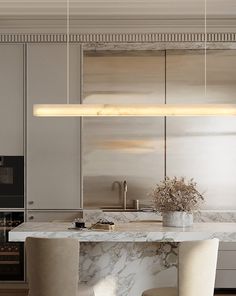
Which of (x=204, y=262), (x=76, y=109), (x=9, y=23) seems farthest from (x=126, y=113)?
(x=9, y=23)

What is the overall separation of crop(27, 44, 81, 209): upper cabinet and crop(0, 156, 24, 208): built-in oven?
0.08m

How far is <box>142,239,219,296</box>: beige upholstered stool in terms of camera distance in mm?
3363

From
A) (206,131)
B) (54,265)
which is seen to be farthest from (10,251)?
(54,265)

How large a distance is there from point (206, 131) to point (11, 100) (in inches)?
78.0

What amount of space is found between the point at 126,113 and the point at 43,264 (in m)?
1.35

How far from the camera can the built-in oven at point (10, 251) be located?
5758 millimetres

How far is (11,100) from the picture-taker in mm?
5805

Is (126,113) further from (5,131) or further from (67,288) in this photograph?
(5,131)

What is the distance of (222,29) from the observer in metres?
5.79

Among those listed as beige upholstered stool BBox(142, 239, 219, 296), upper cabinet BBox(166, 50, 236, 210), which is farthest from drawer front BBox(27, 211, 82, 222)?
beige upholstered stool BBox(142, 239, 219, 296)

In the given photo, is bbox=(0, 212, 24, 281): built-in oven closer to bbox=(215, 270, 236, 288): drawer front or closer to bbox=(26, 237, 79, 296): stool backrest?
bbox=(215, 270, 236, 288): drawer front
